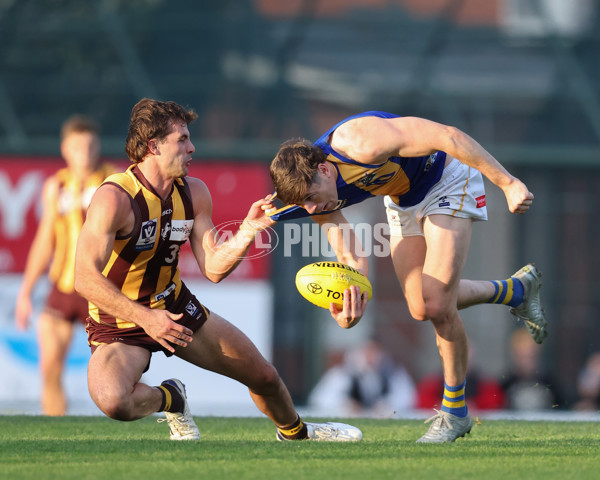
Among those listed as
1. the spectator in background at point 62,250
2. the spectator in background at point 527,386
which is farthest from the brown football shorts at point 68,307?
the spectator in background at point 527,386

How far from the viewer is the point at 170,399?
263 inches

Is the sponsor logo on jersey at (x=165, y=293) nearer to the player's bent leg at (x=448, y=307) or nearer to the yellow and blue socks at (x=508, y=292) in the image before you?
the player's bent leg at (x=448, y=307)

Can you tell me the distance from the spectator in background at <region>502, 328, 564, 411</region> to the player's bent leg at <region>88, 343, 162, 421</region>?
7362mm

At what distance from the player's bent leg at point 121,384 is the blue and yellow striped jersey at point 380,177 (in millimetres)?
1156

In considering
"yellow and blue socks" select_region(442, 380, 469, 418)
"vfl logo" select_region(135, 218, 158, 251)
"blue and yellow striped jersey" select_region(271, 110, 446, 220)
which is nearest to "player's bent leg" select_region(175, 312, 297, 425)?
"vfl logo" select_region(135, 218, 158, 251)

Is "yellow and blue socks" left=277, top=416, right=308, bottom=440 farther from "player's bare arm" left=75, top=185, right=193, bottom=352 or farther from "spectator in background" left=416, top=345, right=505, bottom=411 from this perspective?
"spectator in background" left=416, top=345, right=505, bottom=411

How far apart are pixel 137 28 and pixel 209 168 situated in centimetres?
452

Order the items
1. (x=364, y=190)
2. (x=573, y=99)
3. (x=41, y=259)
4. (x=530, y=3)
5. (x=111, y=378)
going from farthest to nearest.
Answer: (x=530, y=3) < (x=573, y=99) < (x=41, y=259) < (x=364, y=190) < (x=111, y=378)

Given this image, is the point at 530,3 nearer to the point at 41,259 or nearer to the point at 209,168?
the point at 209,168

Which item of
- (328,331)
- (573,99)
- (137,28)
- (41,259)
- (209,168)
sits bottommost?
(328,331)

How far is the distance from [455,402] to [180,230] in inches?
82.5

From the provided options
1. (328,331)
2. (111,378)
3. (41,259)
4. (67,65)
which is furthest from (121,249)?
(67,65)

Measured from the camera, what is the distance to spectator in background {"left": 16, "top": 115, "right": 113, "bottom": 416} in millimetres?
9578

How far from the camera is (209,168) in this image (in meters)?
14.9
